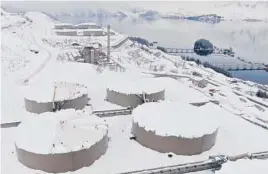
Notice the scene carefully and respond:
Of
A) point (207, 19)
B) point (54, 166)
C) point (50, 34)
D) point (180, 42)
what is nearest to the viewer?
point (54, 166)

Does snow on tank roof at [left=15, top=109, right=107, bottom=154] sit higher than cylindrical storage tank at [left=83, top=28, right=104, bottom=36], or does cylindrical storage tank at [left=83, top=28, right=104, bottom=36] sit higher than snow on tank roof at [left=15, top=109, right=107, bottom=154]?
snow on tank roof at [left=15, top=109, right=107, bottom=154]

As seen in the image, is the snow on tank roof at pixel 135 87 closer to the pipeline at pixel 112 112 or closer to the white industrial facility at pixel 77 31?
the pipeline at pixel 112 112

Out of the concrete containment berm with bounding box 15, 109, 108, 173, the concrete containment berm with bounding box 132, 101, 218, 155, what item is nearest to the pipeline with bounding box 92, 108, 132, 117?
the concrete containment berm with bounding box 132, 101, 218, 155

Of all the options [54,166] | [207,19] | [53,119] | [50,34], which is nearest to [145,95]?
[53,119]

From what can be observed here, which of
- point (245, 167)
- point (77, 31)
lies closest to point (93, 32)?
point (77, 31)

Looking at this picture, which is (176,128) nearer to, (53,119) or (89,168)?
(89,168)

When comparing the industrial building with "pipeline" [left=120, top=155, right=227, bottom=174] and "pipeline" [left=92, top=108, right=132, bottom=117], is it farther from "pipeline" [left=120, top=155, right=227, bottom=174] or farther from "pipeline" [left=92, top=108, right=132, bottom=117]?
"pipeline" [left=120, top=155, right=227, bottom=174]

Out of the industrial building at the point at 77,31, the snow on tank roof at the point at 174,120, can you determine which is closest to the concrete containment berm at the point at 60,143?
the snow on tank roof at the point at 174,120
